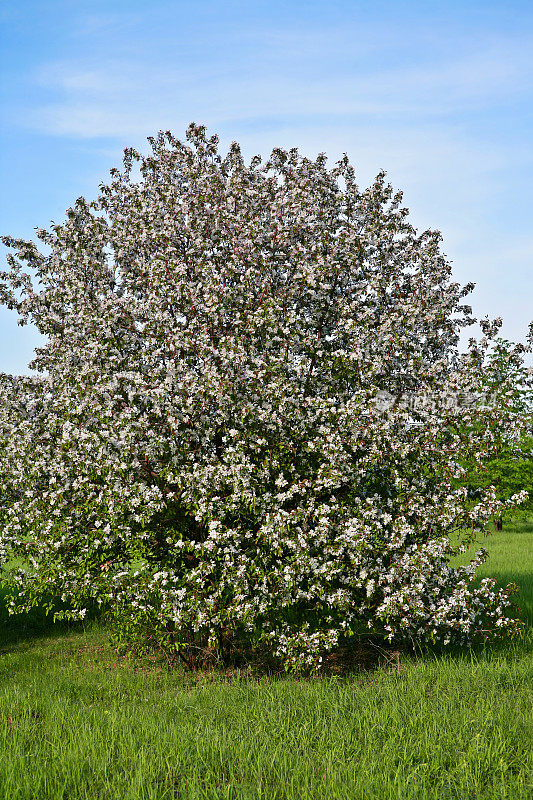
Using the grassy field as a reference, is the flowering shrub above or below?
above

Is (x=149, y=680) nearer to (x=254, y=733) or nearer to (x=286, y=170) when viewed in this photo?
(x=254, y=733)

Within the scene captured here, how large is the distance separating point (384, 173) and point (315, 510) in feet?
25.0

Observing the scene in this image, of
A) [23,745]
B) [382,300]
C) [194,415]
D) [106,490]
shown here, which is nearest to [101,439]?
[106,490]

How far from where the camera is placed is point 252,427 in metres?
10.6

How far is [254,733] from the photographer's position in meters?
7.43

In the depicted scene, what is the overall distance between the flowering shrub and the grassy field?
44.1 inches

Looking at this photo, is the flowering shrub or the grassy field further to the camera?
the flowering shrub

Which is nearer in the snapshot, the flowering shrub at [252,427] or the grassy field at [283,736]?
the grassy field at [283,736]

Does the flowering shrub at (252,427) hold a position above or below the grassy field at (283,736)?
above

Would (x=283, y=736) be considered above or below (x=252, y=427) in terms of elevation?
below

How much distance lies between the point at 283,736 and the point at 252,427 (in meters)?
4.78

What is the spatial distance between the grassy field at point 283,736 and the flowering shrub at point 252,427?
44.1 inches

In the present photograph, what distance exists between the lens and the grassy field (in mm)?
6145

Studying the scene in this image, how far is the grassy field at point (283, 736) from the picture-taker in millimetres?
6145
